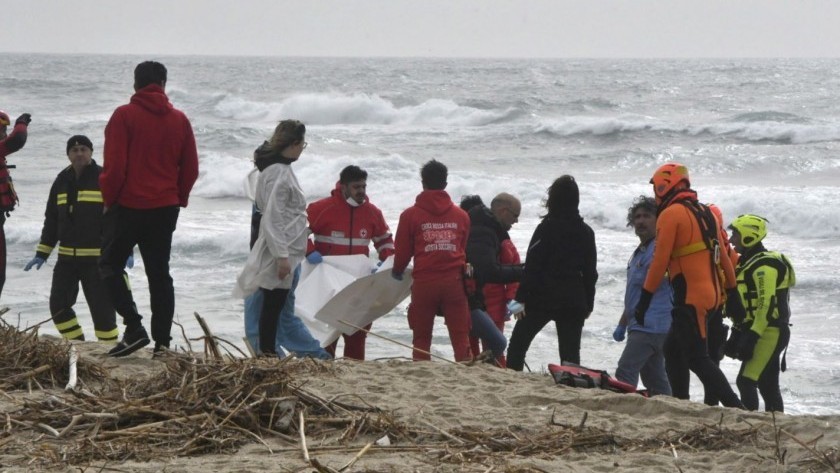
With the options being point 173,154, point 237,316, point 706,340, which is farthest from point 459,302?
point 237,316

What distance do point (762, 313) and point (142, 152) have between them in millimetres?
3887

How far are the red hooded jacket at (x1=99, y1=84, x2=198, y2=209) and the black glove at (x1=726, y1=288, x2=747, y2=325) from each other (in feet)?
10.4

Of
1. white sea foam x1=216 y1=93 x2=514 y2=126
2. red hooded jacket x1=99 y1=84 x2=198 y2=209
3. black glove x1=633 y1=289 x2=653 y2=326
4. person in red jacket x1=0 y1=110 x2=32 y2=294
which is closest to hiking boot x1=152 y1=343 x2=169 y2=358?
red hooded jacket x1=99 y1=84 x2=198 y2=209

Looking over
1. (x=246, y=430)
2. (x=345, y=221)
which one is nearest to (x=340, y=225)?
(x=345, y=221)

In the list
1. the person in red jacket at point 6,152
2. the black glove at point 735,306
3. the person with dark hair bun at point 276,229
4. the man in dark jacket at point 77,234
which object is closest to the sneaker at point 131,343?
the person with dark hair bun at point 276,229

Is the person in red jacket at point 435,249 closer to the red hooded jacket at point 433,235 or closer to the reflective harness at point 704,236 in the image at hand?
the red hooded jacket at point 433,235

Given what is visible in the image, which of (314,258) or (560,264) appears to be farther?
(314,258)

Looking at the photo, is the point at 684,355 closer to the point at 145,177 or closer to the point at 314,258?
the point at 314,258

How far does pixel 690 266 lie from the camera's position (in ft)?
21.5

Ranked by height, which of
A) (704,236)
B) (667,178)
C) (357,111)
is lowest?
(357,111)

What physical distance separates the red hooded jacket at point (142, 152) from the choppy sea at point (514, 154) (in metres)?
1.95

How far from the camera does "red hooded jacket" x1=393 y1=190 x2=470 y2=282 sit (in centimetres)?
774

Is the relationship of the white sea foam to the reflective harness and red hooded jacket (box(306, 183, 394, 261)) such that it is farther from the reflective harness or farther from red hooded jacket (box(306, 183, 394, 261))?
the reflective harness

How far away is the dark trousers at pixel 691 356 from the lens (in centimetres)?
663
